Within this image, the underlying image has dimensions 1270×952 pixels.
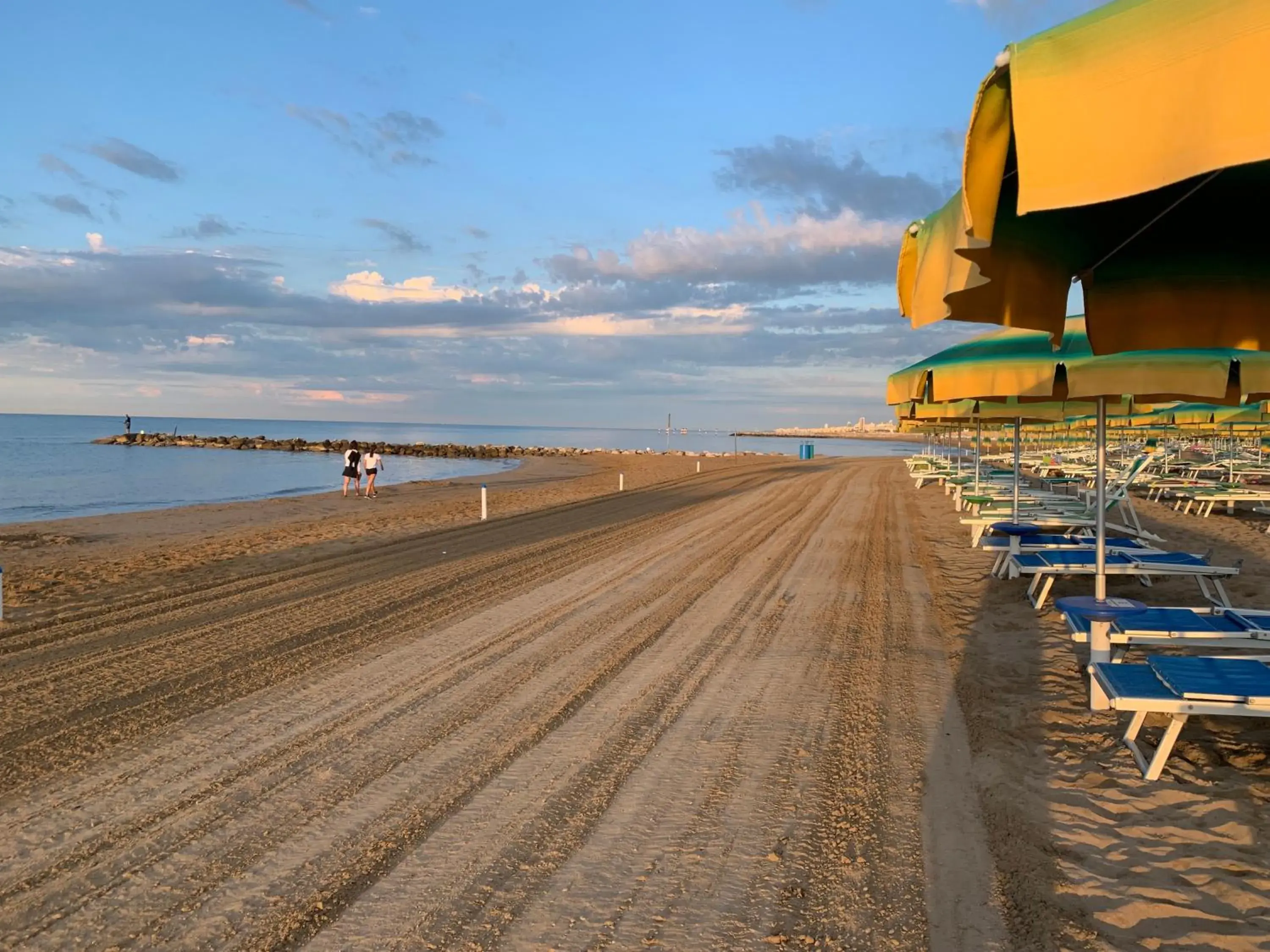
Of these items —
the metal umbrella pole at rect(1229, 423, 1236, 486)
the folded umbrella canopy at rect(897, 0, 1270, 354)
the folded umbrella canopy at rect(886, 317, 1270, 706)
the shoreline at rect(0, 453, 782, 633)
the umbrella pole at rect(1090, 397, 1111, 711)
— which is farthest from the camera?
the metal umbrella pole at rect(1229, 423, 1236, 486)

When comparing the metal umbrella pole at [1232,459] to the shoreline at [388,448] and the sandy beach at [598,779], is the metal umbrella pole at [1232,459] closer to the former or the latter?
the sandy beach at [598,779]

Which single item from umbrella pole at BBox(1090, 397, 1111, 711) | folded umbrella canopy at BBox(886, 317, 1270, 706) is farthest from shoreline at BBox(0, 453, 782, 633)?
umbrella pole at BBox(1090, 397, 1111, 711)

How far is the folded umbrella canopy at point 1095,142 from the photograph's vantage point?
62.5 inches

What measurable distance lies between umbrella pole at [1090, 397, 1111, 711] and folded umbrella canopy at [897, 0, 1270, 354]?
7.64 ft

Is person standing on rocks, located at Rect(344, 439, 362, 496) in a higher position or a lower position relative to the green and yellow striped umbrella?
lower

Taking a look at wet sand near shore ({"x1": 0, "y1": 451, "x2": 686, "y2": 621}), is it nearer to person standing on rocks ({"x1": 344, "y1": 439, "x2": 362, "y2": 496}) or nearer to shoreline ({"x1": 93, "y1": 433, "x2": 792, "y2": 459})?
person standing on rocks ({"x1": 344, "y1": 439, "x2": 362, "y2": 496})

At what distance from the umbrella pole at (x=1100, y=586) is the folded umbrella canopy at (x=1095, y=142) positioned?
2.33 metres

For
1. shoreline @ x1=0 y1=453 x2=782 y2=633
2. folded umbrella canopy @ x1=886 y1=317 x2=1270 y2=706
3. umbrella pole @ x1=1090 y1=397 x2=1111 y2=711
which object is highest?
folded umbrella canopy @ x1=886 y1=317 x2=1270 y2=706

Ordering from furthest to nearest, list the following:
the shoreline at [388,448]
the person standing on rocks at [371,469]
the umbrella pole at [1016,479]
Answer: the shoreline at [388,448] → the person standing on rocks at [371,469] → the umbrella pole at [1016,479]

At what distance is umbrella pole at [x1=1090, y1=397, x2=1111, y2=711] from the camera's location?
4504 millimetres

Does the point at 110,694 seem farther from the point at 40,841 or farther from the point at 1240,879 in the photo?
the point at 1240,879

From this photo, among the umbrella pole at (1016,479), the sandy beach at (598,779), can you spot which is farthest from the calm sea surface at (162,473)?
the umbrella pole at (1016,479)

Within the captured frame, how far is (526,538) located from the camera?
12.9 meters

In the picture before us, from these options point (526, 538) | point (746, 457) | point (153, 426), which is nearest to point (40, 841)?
point (526, 538)
